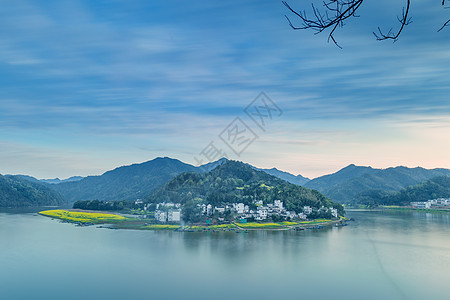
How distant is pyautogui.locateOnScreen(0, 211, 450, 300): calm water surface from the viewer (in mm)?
10258

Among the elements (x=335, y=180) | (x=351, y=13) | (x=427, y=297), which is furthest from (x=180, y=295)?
(x=335, y=180)

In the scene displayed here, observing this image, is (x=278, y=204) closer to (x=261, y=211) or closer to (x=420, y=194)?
(x=261, y=211)

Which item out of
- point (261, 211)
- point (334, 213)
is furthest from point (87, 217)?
point (334, 213)

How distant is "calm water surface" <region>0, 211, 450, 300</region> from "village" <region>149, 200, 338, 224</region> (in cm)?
747

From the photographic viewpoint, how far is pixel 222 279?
1166 centimetres

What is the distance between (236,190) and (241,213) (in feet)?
32.6

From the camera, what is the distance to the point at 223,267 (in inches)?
525

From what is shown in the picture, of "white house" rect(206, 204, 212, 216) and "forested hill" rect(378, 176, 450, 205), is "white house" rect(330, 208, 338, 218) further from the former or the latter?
"forested hill" rect(378, 176, 450, 205)

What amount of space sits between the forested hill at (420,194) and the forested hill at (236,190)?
913 inches

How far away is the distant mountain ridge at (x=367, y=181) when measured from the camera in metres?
73.2

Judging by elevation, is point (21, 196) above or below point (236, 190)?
below

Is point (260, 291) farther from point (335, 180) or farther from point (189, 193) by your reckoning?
point (335, 180)

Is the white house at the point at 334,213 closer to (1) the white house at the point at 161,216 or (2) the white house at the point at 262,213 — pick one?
(2) the white house at the point at 262,213

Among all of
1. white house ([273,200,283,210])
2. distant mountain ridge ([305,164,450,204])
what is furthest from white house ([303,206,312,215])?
distant mountain ridge ([305,164,450,204])
